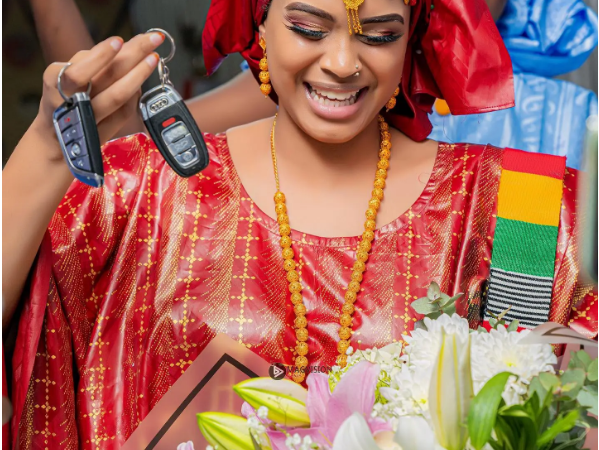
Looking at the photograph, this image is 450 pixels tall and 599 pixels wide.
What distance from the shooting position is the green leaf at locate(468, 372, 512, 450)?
0.58 meters

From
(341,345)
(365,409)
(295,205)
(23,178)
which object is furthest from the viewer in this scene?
(295,205)

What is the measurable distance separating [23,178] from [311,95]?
1.34ft

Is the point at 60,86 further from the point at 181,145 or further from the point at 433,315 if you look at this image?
the point at 433,315

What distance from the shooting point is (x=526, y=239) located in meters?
1.22

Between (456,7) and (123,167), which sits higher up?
(456,7)

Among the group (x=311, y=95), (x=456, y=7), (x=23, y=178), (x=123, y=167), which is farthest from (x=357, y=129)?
(x=23, y=178)

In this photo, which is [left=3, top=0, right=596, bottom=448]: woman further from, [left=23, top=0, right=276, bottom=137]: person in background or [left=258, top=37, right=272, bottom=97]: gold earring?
[left=23, top=0, right=276, bottom=137]: person in background

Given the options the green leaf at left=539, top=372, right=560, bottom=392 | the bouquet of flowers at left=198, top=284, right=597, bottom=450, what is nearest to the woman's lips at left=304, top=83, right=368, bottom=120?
the bouquet of flowers at left=198, top=284, right=597, bottom=450

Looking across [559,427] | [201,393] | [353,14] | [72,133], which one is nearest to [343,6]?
[353,14]

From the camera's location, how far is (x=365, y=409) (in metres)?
0.64

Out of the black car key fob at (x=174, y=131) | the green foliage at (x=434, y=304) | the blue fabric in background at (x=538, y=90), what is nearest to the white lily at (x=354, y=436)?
the green foliage at (x=434, y=304)

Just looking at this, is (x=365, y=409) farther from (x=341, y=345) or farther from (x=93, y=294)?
(x=93, y=294)

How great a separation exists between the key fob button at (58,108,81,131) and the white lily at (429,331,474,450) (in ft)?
1.53

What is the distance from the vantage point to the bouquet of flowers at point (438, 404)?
23.5 inches
